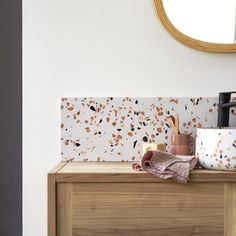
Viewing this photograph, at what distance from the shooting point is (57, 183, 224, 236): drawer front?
929mm

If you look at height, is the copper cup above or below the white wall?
below

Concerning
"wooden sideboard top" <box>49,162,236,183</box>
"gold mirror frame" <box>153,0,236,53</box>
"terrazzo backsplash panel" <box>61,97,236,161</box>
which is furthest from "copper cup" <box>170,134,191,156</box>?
"gold mirror frame" <box>153,0,236,53</box>

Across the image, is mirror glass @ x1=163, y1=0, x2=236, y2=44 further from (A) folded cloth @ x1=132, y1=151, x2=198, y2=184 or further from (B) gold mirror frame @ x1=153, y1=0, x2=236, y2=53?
(A) folded cloth @ x1=132, y1=151, x2=198, y2=184

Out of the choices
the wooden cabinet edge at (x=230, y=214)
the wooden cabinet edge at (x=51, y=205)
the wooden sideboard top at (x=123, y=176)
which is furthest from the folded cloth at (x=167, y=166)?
the wooden cabinet edge at (x=51, y=205)

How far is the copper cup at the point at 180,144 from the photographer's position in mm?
1130

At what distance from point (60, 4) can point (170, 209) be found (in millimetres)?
799

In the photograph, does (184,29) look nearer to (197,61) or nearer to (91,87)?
(197,61)

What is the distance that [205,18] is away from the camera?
122 cm

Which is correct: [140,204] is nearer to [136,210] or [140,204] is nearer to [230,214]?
[136,210]

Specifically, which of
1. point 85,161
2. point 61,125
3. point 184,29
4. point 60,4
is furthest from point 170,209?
point 60,4

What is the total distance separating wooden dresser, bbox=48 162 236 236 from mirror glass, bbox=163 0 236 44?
53 cm

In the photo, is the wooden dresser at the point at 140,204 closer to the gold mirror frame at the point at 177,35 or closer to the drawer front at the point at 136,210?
the drawer front at the point at 136,210

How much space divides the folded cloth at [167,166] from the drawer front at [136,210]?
31 mm

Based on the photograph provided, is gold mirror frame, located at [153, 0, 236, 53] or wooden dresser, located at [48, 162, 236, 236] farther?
gold mirror frame, located at [153, 0, 236, 53]
